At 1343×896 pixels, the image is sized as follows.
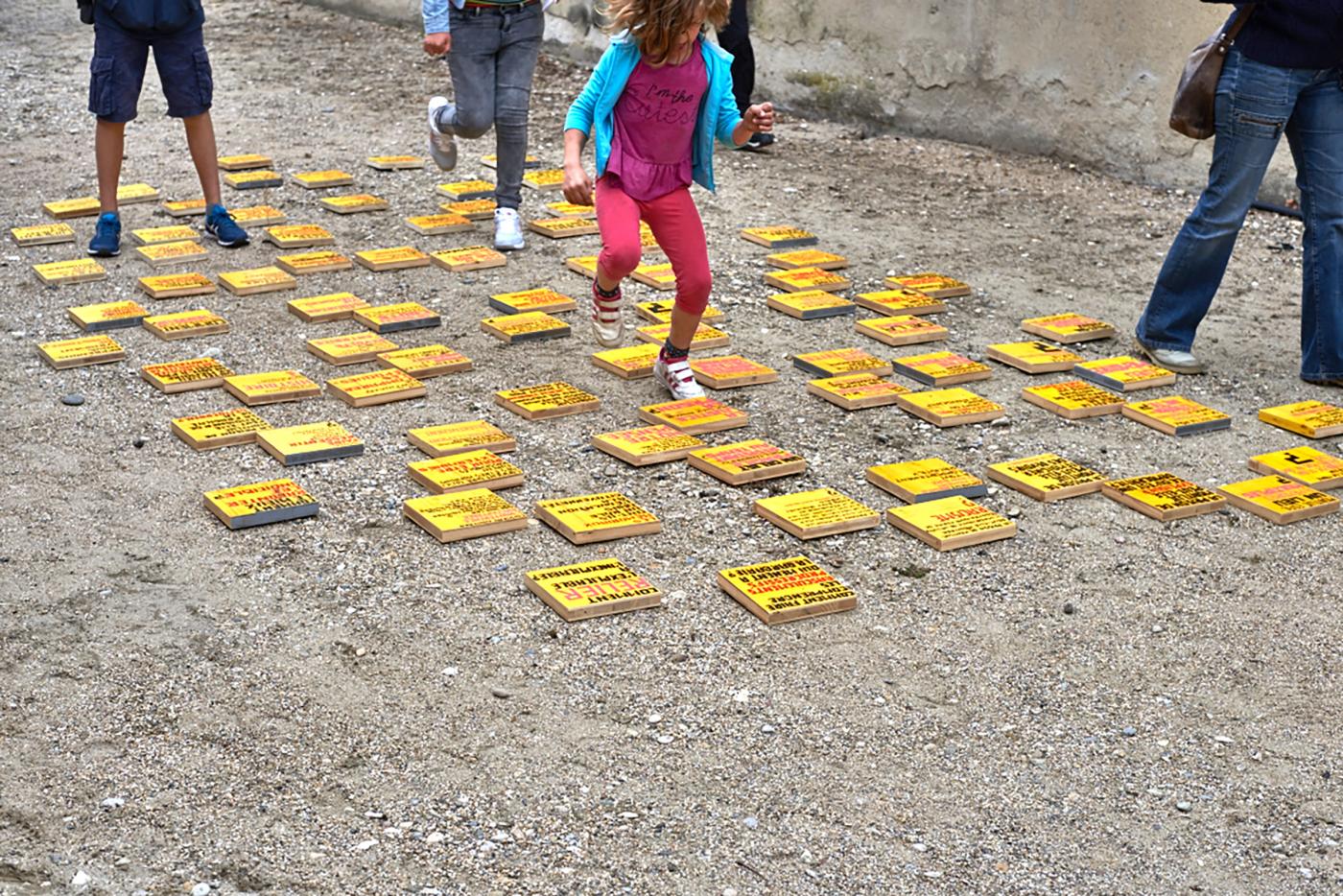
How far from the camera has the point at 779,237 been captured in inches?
316

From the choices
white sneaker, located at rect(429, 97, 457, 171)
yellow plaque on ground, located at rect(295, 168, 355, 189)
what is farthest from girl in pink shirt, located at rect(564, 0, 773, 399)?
yellow plaque on ground, located at rect(295, 168, 355, 189)

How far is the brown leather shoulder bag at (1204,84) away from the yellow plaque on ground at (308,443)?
11.4 ft

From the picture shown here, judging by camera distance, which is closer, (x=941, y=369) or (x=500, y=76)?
(x=941, y=369)

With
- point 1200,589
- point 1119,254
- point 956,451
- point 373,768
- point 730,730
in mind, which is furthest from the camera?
point 1119,254

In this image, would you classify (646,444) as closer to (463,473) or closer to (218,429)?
(463,473)

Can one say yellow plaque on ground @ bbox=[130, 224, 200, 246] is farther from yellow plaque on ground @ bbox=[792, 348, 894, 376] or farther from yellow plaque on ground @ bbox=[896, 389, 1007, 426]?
yellow plaque on ground @ bbox=[896, 389, 1007, 426]

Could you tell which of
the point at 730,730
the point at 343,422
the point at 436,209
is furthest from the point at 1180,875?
the point at 436,209

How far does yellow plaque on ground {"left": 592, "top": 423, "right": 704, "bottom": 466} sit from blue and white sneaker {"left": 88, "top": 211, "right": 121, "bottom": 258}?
320cm

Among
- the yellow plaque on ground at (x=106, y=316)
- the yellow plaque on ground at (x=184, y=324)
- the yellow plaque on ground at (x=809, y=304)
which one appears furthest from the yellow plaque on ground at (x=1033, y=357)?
the yellow plaque on ground at (x=106, y=316)

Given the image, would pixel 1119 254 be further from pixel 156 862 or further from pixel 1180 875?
pixel 156 862

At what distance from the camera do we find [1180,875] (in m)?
3.23

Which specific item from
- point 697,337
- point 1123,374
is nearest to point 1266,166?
point 1123,374

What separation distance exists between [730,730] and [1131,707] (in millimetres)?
1028

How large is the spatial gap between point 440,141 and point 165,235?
1498 mm
